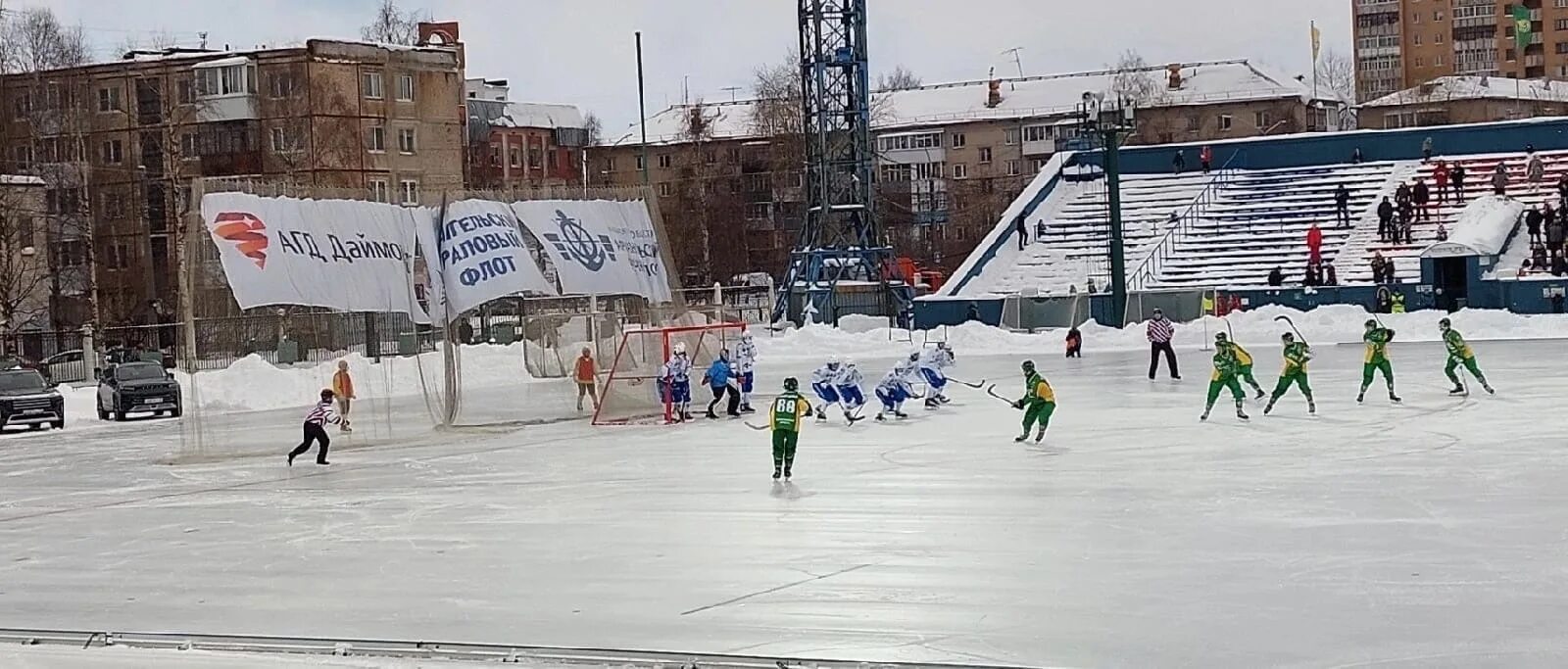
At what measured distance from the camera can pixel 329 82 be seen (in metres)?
71.5

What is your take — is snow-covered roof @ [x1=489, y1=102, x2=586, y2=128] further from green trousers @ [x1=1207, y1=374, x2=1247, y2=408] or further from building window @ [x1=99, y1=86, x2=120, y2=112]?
green trousers @ [x1=1207, y1=374, x2=1247, y2=408]

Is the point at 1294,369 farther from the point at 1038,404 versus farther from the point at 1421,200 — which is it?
the point at 1421,200

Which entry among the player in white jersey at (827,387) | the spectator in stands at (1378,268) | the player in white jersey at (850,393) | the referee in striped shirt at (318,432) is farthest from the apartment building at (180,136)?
the player in white jersey at (850,393)

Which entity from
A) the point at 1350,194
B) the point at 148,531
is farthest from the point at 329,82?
the point at 148,531

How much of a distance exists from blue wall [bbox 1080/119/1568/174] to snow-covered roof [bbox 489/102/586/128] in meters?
53.1

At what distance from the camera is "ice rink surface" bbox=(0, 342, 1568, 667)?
459 inches

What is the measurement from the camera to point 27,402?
125 feet

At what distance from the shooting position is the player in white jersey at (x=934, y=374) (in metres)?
30.2

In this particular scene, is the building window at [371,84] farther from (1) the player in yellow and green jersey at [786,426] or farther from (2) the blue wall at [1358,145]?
(1) the player in yellow and green jersey at [786,426]

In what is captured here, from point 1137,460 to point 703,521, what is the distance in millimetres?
5981

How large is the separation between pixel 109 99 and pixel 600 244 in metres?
45.9

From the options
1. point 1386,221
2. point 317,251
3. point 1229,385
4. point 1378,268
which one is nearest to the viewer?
point 1229,385

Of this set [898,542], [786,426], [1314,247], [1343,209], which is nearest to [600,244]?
[786,426]

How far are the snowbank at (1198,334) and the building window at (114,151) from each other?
31.4 m
